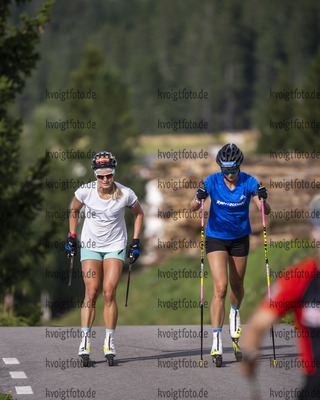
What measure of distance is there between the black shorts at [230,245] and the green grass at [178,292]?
10.1 metres

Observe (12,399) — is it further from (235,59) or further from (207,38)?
(207,38)

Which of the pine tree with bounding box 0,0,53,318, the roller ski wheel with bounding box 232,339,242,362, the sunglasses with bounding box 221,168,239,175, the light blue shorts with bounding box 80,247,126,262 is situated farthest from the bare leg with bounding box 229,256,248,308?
the pine tree with bounding box 0,0,53,318

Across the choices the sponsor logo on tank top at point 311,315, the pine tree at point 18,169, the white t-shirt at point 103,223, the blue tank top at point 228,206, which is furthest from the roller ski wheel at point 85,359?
the pine tree at point 18,169

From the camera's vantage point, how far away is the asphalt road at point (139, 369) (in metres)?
7.93

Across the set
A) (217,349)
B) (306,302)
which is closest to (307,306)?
(306,302)

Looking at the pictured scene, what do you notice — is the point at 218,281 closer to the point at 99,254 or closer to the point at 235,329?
the point at 235,329

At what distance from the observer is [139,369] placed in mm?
9039

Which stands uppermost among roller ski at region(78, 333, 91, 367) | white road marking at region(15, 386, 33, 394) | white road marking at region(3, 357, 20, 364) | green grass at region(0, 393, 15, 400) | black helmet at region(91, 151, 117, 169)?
black helmet at region(91, 151, 117, 169)

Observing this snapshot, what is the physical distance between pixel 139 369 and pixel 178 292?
20325 millimetres

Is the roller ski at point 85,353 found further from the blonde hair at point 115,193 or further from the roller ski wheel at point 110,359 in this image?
the blonde hair at point 115,193

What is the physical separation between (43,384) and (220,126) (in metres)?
114

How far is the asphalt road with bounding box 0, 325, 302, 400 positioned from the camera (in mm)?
7926

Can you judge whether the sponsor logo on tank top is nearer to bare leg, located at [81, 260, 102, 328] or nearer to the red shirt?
the red shirt

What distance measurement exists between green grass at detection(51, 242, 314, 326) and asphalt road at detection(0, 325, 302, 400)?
8.58 metres
